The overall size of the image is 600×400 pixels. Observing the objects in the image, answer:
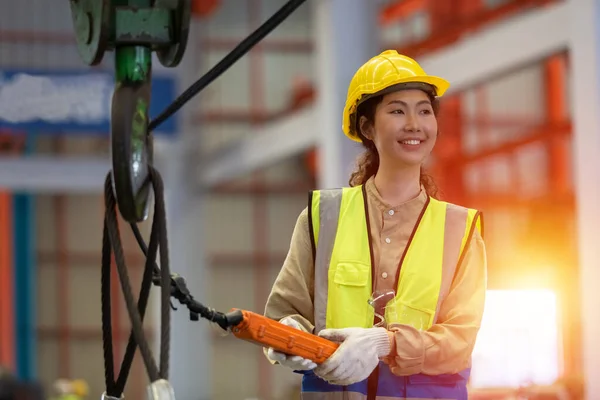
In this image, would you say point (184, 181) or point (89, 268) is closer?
point (184, 181)

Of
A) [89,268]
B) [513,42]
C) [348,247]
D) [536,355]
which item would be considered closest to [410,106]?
[348,247]

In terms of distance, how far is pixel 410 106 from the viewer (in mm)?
2359

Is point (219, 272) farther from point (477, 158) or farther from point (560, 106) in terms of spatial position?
point (477, 158)

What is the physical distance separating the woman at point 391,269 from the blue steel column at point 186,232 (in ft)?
40.0

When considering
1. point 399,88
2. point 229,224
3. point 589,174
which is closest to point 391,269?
point 399,88

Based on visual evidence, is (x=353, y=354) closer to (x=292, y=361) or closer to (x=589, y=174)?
(x=292, y=361)

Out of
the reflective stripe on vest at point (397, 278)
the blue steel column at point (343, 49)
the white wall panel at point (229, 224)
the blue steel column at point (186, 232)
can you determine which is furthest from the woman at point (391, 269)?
the white wall panel at point (229, 224)

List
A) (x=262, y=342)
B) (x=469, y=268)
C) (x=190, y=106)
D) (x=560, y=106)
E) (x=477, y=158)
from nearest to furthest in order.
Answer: (x=262, y=342), (x=469, y=268), (x=477, y=158), (x=190, y=106), (x=560, y=106)

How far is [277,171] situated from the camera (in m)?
20.5

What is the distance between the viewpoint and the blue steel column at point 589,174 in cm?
627

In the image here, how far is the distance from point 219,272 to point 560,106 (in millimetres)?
6993

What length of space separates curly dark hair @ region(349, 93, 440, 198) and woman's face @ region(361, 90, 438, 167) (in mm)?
56

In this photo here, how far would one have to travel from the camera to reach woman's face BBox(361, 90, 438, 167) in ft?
7.72

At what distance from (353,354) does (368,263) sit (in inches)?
9.8
